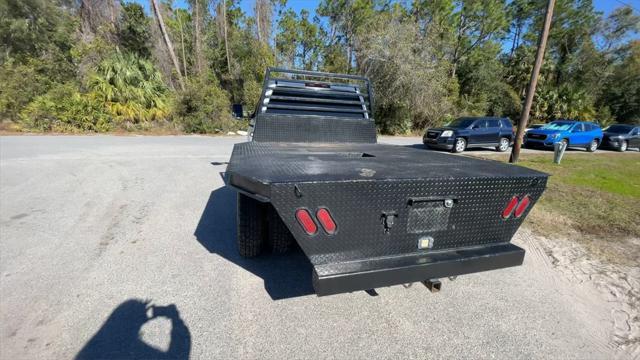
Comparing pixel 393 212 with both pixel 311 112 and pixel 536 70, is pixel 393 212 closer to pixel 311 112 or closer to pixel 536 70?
pixel 311 112

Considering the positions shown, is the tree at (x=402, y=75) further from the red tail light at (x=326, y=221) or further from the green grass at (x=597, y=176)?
the red tail light at (x=326, y=221)

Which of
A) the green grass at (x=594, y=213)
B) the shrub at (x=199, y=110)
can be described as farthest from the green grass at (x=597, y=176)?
the shrub at (x=199, y=110)

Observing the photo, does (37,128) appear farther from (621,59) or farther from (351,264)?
(621,59)

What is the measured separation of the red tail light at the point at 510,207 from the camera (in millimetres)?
2066

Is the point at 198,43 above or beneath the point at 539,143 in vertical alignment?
above

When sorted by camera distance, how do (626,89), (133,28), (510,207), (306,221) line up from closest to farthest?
(306,221)
(510,207)
(133,28)
(626,89)

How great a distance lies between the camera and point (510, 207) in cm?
209

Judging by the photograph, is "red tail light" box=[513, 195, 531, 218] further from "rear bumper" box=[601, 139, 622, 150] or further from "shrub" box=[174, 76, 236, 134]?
"rear bumper" box=[601, 139, 622, 150]

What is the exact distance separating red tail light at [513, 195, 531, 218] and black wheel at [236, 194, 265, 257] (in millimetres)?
2099

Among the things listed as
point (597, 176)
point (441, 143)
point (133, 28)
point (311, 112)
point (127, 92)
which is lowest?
point (597, 176)

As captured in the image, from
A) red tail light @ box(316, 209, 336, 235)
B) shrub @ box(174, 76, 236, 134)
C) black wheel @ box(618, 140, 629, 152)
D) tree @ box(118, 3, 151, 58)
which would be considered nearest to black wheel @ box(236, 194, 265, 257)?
red tail light @ box(316, 209, 336, 235)

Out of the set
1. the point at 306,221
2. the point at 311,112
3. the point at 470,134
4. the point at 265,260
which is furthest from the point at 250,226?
the point at 470,134

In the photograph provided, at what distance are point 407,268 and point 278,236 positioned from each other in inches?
56.7

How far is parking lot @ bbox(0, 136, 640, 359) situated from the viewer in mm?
1811
